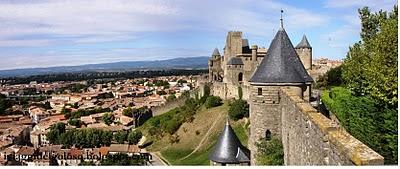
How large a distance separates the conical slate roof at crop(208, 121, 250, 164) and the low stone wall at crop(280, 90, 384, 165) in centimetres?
161

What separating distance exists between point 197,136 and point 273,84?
61.0ft

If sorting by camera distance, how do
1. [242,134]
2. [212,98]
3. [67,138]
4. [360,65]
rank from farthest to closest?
1. [67,138]
2. [212,98]
3. [242,134]
4. [360,65]

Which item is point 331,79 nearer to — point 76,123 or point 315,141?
point 315,141

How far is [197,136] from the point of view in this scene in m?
28.2

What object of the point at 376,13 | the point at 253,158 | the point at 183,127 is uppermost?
the point at 376,13

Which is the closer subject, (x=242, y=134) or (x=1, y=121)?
(x=242, y=134)

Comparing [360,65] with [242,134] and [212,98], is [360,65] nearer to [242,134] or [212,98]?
[242,134]

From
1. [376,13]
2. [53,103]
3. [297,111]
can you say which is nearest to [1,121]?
[53,103]

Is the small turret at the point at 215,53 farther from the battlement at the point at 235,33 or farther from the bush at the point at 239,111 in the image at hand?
the bush at the point at 239,111

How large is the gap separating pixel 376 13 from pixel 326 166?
14.0 metres

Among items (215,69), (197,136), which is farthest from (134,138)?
(197,136)

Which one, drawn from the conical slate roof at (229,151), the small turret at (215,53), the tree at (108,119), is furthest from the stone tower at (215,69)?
the conical slate roof at (229,151)

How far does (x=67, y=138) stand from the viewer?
4822cm

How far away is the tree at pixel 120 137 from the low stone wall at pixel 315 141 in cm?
3421
